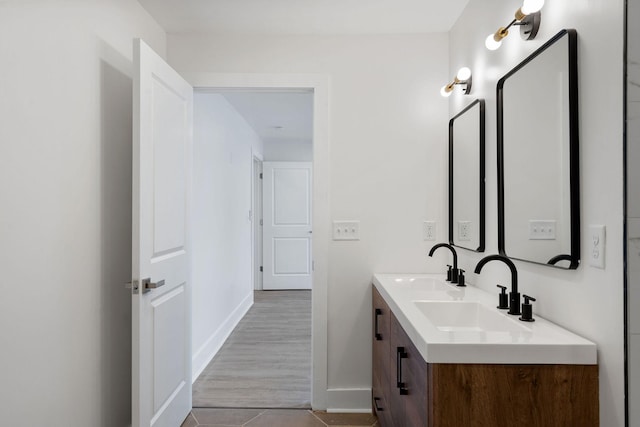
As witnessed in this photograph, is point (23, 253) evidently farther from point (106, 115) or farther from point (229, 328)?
point (229, 328)

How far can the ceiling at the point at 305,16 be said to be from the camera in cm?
217

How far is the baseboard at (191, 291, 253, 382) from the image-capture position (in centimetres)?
302

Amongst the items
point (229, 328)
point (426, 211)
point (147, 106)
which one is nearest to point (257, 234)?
point (229, 328)

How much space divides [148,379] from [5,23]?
1478 millimetres

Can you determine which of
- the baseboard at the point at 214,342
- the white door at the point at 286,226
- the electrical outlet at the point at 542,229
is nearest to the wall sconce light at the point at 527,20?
the electrical outlet at the point at 542,229

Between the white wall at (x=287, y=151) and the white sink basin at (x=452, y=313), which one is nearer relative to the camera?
the white sink basin at (x=452, y=313)

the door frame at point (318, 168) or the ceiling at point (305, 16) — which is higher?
the ceiling at point (305, 16)

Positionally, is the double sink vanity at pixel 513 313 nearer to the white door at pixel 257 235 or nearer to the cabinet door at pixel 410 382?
the cabinet door at pixel 410 382

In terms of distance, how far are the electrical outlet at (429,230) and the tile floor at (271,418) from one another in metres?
1.13

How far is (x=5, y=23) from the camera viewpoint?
124cm

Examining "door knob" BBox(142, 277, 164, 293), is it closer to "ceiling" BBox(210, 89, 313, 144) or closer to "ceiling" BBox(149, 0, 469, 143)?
"ceiling" BBox(149, 0, 469, 143)

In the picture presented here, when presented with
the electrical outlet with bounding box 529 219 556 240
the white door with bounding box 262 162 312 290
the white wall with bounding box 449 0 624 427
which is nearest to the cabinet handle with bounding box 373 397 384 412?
the white wall with bounding box 449 0 624 427

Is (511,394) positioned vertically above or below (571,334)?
below

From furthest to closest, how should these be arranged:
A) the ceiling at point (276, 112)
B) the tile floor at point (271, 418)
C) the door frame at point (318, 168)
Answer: the ceiling at point (276, 112)
the door frame at point (318, 168)
the tile floor at point (271, 418)
